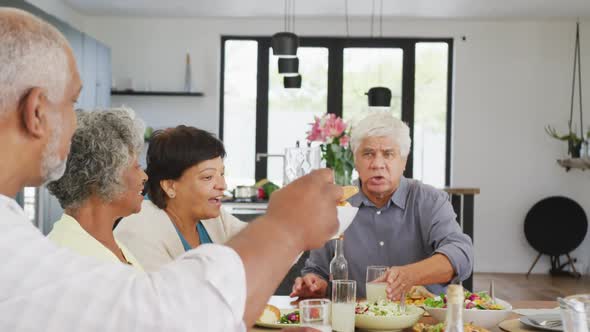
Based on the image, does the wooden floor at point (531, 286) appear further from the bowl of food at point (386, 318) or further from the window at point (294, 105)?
the bowl of food at point (386, 318)

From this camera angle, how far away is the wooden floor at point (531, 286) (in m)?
6.96

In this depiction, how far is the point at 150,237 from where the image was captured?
239 cm

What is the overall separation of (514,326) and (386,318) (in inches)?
14.1

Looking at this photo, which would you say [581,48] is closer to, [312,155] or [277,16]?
[277,16]

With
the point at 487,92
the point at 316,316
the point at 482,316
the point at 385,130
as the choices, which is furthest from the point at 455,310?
the point at 487,92

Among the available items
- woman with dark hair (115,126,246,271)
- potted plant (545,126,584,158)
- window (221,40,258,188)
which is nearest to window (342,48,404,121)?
window (221,40,258,188)

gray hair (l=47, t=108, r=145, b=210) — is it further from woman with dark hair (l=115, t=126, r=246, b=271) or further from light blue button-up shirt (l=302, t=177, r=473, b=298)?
light blue button-up shirt (l=302, t=177, r=473, b=298)

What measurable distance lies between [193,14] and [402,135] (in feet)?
18.8

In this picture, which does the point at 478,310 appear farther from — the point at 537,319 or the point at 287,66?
the point at 287,66

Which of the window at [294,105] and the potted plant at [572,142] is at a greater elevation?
the window at [294,105]

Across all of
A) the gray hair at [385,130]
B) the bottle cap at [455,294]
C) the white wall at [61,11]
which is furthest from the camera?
the white wall at [61,11]

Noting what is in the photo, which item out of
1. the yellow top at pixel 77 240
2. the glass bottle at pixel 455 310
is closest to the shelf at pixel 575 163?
the yellow top at pixel 77 240

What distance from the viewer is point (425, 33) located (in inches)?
330

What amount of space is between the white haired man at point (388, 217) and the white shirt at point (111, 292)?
78.9 inches
